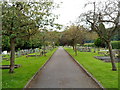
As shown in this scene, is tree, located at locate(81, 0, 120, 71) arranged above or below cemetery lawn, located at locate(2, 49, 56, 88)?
above

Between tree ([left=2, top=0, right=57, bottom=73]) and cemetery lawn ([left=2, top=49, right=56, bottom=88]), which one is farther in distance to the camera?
tree ([left=2, top=0, right=57, bottom=73])

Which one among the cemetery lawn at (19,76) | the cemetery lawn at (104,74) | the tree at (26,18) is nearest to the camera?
the cemetery lawn at (104,74)

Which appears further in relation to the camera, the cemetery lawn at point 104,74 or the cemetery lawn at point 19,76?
the cemetery lawn at point 19,76

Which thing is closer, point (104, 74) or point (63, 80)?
point (63, 80)

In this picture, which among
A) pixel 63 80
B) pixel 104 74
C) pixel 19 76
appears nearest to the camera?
pixel 63 80

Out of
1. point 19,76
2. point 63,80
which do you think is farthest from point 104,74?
point 19,76

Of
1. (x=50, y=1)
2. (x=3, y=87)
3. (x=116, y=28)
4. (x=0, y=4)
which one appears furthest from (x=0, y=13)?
(x=116, y=28)

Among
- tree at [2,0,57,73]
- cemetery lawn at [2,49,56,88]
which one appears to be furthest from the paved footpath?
tree at [2,0,57,73]

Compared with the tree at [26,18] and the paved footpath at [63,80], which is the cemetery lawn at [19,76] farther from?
the tree at [26,18]

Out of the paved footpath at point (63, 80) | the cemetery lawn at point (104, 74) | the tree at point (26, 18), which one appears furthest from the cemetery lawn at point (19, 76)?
the cemetery lawn at point (104, 74)

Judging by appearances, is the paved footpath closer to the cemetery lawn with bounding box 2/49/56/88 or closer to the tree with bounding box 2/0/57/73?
the cemetery lawn with bounding box 2/49/56/88

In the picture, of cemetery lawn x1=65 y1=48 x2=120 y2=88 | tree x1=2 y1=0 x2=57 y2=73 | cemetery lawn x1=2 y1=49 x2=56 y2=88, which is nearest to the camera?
cemetery lawn x1=65 y1=48 x2=120 y2=88

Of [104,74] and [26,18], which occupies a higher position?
[26,18]

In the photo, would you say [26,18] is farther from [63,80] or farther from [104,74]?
[104,74]
